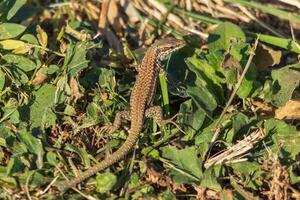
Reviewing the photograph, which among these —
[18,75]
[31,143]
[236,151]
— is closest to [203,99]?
[236,151]

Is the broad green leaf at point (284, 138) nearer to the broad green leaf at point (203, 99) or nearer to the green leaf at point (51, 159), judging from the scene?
the broad green leaf at point (203, 99)

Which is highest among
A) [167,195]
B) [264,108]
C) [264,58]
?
[264,58]

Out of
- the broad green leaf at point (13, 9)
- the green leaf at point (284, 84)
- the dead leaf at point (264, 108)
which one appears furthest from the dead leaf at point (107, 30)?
the green leaf at point (284, 84)

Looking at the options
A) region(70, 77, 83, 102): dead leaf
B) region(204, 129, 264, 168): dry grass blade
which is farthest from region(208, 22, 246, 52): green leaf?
region(70, 77, 83, 102): dead leaf

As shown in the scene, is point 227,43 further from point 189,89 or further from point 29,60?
point 29,60

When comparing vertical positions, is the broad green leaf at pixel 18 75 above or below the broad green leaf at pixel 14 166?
above

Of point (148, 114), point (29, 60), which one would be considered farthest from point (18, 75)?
point (148, 114)

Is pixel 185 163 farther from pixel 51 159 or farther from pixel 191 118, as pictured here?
pixel 51 159
